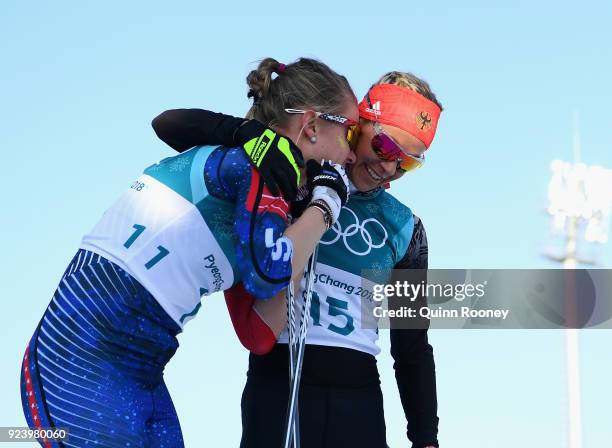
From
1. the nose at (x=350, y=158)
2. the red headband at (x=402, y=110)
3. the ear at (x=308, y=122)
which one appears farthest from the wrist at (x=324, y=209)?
the red headband at (x=402, y=110)

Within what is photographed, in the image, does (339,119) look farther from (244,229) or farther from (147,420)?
(147,420)

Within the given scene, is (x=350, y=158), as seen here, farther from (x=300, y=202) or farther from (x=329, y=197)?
(x=329, y=197)

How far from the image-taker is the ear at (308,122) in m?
3.97

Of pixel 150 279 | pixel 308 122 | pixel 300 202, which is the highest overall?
pixel 308 122

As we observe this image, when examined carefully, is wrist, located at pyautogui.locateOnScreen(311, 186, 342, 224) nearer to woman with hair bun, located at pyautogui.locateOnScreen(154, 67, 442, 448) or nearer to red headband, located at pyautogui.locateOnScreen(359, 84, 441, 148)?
woman with hair bun, located at pyautogui.locateOnScreen(154, 67, 442, 448)

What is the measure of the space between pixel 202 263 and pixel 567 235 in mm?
32453

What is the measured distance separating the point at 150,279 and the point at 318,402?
131 centimetres

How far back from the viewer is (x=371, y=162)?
15.3 ft

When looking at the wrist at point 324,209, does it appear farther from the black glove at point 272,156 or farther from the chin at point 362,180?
the chin at point 362,180

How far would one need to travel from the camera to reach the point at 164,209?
3512 millimetres

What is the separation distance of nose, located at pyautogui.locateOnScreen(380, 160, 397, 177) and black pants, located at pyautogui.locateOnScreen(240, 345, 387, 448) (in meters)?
0.85

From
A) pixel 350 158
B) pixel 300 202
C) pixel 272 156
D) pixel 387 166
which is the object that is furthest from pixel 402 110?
pixel 272 156

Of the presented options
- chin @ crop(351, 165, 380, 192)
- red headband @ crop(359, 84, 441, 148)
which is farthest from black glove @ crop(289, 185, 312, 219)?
red headband @ crop(359, 84, 441, 148)

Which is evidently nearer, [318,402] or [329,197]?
[329,197]
